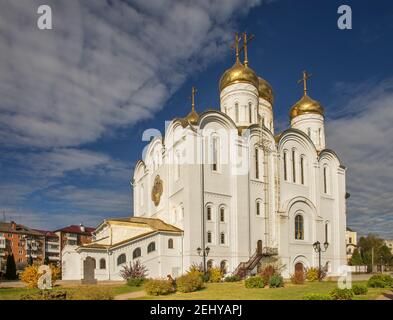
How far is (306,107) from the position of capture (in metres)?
42.7

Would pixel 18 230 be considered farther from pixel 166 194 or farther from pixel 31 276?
pixel 31 276

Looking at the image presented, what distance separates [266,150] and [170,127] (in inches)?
309

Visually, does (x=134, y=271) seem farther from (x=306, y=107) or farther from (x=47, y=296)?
(x=306, y=107)

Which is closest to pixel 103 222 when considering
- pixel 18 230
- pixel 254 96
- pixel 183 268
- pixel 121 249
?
pixel 121 249

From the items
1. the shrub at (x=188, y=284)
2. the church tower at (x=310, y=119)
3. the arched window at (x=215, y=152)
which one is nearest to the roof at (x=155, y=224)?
the arched window at (x=215, y=152)

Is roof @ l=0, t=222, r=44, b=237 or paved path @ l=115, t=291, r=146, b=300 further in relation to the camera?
roof @ l=0, t=222, r=44, b=237

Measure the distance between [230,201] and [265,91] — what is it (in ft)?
48.7

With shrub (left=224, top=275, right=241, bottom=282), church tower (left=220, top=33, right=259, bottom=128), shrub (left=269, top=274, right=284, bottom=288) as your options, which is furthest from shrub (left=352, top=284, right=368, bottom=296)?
church tower (left=220, top=33, right=259, bottom=128)

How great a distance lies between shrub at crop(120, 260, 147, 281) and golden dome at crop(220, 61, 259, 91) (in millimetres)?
17107

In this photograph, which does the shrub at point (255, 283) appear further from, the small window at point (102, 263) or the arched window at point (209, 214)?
the small window at point (102, 263)

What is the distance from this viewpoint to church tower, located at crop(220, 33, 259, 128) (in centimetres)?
3581

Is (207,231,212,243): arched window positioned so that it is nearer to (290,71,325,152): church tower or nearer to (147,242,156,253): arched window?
(147,242,156,253): arched window

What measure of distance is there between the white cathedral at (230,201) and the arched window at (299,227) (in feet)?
0.27

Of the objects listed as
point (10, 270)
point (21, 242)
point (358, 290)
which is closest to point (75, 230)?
point (21, 242)
